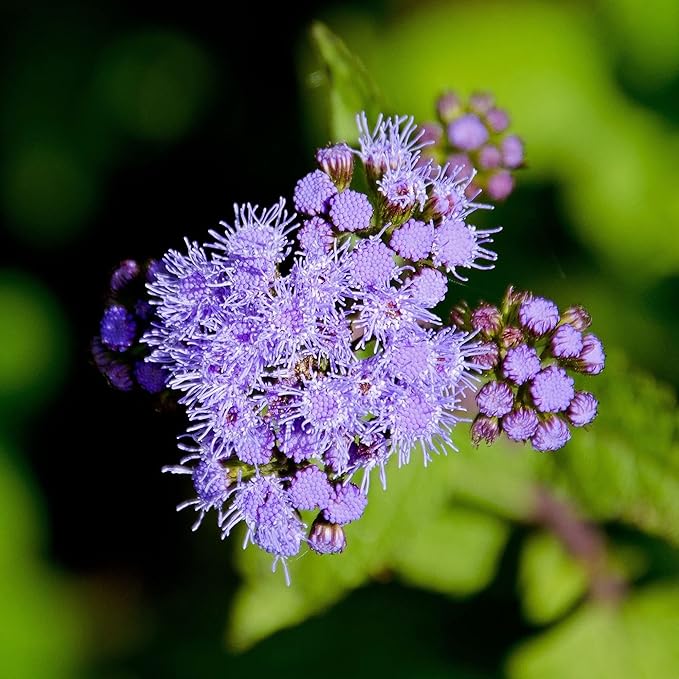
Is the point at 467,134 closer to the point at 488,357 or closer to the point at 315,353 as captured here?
the point at 488,357

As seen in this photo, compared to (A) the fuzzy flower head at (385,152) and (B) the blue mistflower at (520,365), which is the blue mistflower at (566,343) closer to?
(B) the blue mistflower at (520,365)

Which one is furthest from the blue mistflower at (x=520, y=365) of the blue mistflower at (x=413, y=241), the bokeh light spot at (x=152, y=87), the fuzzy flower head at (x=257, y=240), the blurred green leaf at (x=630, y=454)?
the bokeh light spot at (x=152, y=87)

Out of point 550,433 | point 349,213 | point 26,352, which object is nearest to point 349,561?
point 550,433

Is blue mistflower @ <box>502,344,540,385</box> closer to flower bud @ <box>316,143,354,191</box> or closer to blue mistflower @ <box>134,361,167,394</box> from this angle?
flower bud @ <box>316,143,354,191</box>

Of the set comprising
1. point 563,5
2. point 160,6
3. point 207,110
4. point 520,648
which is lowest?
point 520,648

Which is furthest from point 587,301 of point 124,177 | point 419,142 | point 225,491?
point 124,177

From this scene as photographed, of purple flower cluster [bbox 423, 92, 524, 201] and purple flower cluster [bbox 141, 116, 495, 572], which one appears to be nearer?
purple flower cluster [bbox 141, 116, 495, 572]

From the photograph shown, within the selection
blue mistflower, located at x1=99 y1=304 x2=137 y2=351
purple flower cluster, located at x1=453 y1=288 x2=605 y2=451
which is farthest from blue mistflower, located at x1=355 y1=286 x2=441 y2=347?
blue mistflower, located at x1=99 y1=304 x2=137 y2=351

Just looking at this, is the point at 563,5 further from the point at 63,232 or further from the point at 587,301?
the point at 63,232
